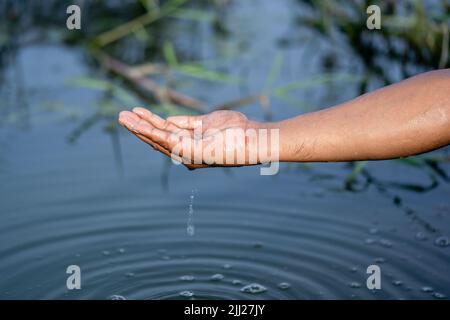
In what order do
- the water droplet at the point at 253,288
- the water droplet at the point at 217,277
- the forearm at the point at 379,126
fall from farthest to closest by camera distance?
1. the water droplet at the point at 217,277
2. the water droplet at the point at 253,288
3. the forearm at the point at 379,126

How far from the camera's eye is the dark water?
3115mm

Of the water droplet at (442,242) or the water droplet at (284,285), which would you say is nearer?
the water droplet at (284,285)

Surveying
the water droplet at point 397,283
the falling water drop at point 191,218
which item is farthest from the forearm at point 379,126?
the falling water drop at point 191,218

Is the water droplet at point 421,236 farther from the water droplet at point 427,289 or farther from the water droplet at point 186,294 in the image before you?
the water droplet at point 186,294

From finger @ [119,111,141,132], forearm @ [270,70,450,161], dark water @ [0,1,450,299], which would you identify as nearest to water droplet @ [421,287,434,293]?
dark water @ [0,1,450,299]

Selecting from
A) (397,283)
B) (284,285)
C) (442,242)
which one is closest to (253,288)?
(284,285)

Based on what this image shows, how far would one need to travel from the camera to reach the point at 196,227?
3.63m

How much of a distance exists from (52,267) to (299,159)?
46.4 inches

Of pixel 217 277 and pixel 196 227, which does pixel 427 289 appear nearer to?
pixel 217 277

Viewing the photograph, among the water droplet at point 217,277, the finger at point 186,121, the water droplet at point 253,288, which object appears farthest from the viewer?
the water droplet at point 217,277

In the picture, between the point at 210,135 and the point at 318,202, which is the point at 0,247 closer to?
the point at 210,135

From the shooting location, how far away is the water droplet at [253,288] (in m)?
3.05
